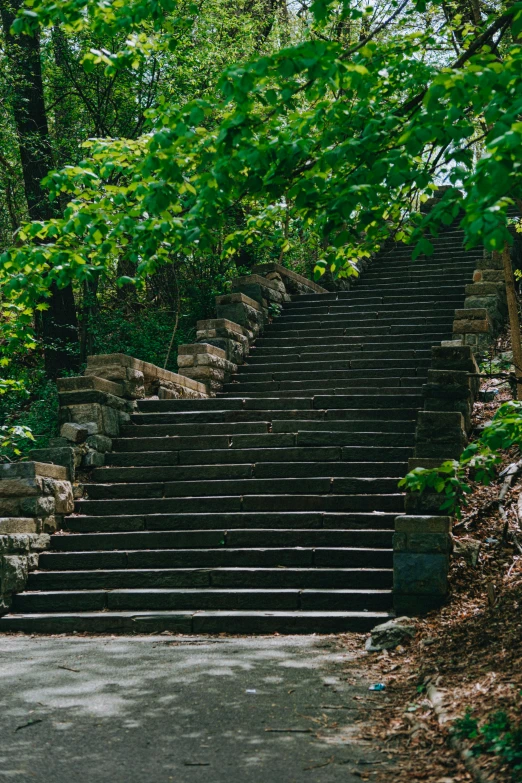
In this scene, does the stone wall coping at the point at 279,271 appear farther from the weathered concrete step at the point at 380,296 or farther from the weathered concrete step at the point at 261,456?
the weathered concrete step at the point at 261,456

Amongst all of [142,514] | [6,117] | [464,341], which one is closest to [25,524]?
[142,514]

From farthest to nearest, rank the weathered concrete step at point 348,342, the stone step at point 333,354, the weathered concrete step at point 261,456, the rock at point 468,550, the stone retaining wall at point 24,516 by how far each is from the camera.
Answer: the weathered concrete step at point 348,342, the stone step at point 333,354, the weathered concrete step at point 261,456, the stone retaining wall at point 24,516, the rock at point 468,550

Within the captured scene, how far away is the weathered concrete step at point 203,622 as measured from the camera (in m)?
7.44

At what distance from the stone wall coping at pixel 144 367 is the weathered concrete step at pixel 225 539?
299cm

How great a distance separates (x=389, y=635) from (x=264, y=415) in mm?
4833

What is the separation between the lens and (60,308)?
1664cm

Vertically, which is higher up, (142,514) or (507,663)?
(142,514)

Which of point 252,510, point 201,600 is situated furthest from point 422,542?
point 252,510

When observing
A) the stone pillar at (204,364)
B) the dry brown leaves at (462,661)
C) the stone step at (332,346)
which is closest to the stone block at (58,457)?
the stone pillar at (204,364)

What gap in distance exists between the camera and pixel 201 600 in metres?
8.07

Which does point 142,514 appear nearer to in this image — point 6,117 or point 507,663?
point 507,663

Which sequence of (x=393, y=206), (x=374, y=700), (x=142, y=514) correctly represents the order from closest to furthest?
(x=374, y=700), (x=393, y=206), (x=142, y=514)

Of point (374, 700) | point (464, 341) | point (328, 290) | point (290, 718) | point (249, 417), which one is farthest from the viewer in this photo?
point (328, 290)

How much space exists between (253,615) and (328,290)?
11.7 m
